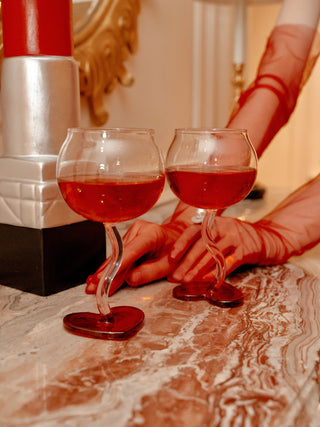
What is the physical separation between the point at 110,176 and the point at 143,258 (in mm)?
254

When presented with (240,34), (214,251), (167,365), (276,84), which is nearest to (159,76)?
(240,34)

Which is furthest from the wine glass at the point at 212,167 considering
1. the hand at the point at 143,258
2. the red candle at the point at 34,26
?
the red candle at the point at 34,26

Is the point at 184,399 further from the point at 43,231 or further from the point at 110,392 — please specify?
the point at 43,231

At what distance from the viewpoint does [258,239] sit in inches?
31.5

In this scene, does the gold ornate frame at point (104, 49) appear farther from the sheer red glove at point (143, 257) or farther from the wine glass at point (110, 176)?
the wine glass at point (110, 176)

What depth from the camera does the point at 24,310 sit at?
2.09 feet

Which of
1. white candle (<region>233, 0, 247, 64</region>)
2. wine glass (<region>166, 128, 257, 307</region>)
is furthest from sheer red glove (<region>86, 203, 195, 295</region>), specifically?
white candle (<region>233, 0, 247, 64</region>)

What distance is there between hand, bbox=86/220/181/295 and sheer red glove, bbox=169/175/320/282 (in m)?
0.03

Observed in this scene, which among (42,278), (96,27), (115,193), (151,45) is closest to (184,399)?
(115,193)

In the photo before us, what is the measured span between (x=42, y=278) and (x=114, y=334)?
187 millimetres

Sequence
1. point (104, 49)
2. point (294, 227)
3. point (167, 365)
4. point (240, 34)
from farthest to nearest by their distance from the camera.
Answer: point (240, 34) → point (104, 49) → point (294, 227) → point (167, 365)

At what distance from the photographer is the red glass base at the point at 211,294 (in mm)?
647

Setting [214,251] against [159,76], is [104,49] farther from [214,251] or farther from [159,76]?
[214,251]

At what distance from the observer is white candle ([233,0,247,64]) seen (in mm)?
1758
